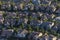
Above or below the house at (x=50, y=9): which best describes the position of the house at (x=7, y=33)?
below

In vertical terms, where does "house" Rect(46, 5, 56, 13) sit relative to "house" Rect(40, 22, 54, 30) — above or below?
above

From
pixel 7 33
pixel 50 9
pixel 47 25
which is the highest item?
pixel 50 9

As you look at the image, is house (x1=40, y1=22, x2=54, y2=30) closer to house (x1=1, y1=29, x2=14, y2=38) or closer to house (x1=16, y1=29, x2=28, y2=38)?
house (x1=16, y1=29, x2=28, y2=38)

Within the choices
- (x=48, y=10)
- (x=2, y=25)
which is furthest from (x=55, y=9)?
(x=2, y=25)

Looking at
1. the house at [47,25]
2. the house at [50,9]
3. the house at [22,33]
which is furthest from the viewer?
the house at [50,9]

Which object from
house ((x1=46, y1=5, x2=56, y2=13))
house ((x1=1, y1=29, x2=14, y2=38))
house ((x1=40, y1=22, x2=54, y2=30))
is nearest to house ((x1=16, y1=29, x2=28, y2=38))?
→ house ((x1=1, y1=29, x2=14, y2=38))

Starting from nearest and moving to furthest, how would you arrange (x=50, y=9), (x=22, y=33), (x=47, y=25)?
(x=22, y=33)
(x=47, y=25)
(x=50, y=9)

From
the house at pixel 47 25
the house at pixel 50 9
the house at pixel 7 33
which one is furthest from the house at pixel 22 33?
the house at pixel 50 9

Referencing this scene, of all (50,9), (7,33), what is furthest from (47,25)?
(7,33)

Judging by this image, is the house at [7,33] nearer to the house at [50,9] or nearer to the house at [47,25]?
the house at [47,25]

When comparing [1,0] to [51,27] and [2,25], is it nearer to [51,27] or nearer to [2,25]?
[2,25]

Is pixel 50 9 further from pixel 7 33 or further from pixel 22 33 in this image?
pixel 7 33

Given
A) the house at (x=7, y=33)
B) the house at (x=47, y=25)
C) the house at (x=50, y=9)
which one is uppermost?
the house at (x=50, y=9)
